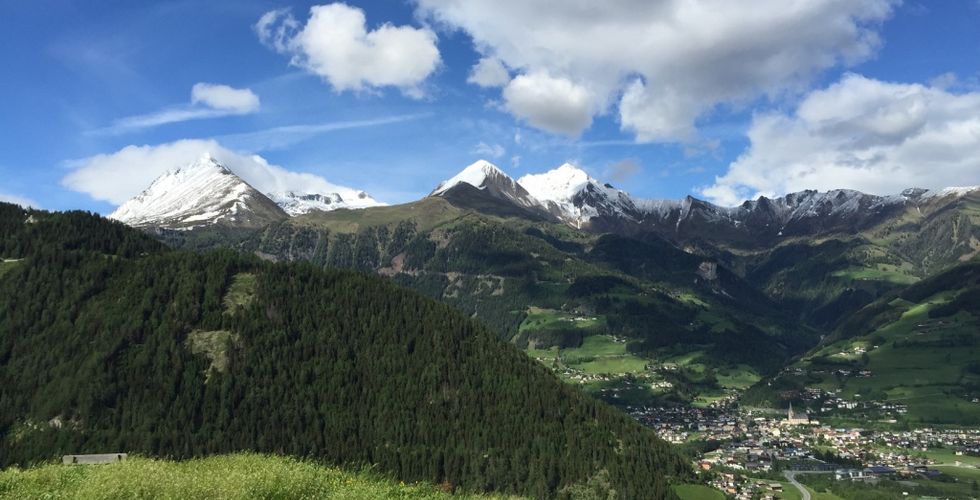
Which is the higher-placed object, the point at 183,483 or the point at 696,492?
the point at 183,483

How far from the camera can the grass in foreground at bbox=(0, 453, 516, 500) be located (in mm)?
30078

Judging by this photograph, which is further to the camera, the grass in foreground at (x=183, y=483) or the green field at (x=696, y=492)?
the green field at (x=696, y=492)

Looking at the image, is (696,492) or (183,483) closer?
(183,483)

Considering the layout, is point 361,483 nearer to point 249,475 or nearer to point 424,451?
point 249,475

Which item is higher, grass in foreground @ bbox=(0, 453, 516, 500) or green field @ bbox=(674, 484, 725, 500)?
grass in foreground @ bbox=(0, 453, 516, 500)

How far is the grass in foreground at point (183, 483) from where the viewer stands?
30078 millimetres

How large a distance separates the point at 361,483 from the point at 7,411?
205720mm

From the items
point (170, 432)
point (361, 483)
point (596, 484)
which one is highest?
point (361, 483)

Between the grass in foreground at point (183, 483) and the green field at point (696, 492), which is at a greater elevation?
the grass in foreground at point (183, 483)

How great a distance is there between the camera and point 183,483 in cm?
3175

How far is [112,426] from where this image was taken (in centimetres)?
19325

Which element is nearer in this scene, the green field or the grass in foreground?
the grass in foreground

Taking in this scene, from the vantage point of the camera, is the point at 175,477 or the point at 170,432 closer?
the point at 175,477

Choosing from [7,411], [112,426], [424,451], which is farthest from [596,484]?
[7,411]
